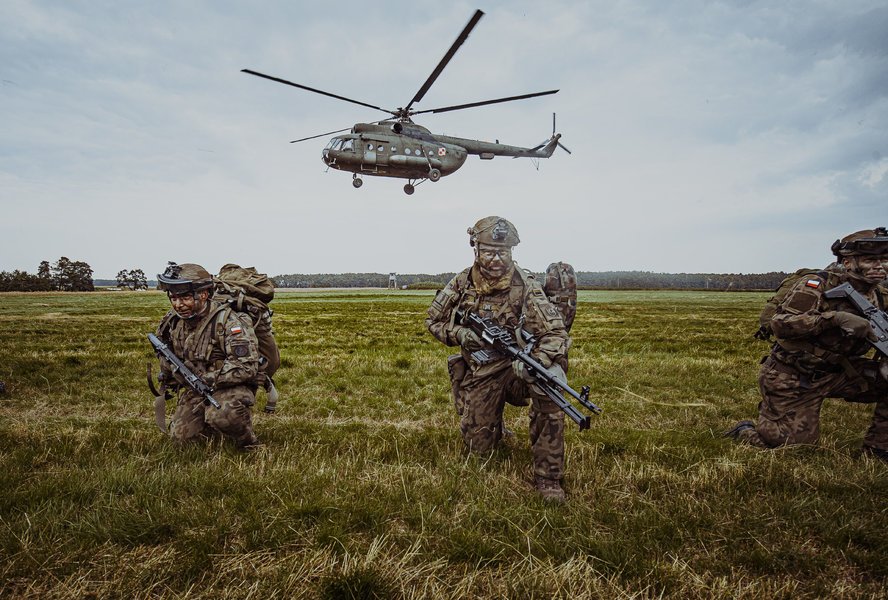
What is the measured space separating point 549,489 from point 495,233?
2626 millimetres

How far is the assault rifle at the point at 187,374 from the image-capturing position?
5090 millimetres

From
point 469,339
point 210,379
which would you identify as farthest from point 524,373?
point 210,379

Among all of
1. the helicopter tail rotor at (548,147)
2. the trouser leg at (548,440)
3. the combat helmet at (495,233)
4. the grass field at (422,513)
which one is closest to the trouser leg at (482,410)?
the grass field at (422,513)

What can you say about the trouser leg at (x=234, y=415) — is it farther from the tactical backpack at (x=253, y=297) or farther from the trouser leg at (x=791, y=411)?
the trouser leg at (x=791, y=411)

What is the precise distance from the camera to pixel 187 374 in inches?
207

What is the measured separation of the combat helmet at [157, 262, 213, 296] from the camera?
505 cm

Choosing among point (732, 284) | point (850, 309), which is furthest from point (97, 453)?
point (732, 284)

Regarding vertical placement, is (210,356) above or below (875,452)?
above

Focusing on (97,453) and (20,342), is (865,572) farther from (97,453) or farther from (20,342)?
(20,342)

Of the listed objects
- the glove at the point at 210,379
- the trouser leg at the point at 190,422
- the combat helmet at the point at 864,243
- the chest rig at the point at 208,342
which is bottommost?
the trouser leg at the point at 190,422

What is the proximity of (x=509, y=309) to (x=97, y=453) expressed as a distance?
15.5ft

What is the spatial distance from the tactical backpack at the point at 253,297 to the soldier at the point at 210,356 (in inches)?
8.5

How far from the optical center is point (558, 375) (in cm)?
450

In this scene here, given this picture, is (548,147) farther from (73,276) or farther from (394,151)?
(73,276)
